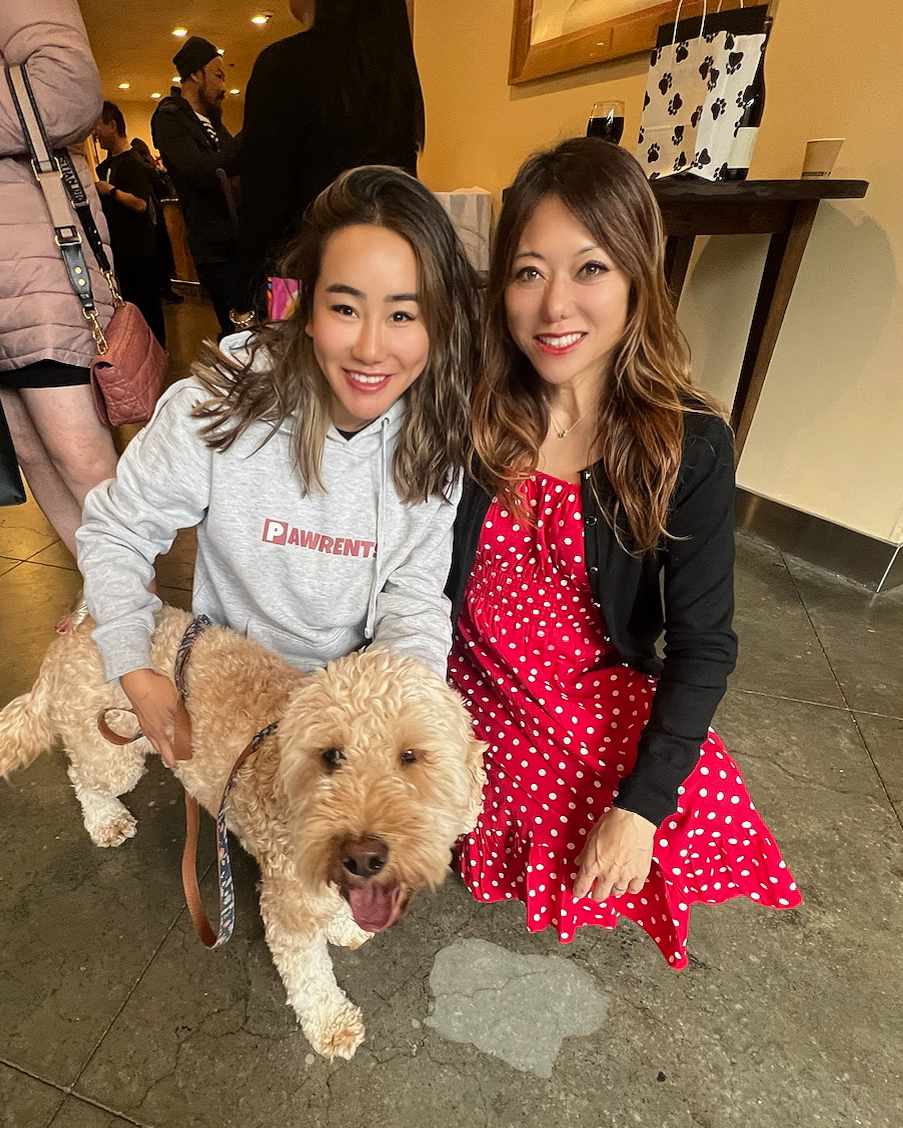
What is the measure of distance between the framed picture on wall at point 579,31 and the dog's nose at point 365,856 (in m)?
3.09

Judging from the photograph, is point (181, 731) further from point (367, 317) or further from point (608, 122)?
point (608, 122)

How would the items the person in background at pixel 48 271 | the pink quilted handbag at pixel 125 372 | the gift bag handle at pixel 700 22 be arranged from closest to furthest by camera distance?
the person in background at pixel 48 271 < the pink quilted handbag at pixel 125 372 < the gift bag handle at pixel 700 22

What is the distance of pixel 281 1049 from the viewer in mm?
1234

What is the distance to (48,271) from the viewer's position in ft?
5.48

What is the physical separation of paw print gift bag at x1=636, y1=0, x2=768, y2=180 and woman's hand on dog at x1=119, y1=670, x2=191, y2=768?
229 centimetres

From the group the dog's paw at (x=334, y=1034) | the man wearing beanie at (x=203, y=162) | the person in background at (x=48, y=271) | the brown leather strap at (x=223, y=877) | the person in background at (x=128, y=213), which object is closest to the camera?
the brown leather strap at (x=223, y=877)

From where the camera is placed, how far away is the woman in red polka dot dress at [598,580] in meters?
1.17

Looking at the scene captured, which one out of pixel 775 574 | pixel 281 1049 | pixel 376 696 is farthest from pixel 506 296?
pixel 775 574

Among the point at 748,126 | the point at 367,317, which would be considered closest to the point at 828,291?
the point at 748,126

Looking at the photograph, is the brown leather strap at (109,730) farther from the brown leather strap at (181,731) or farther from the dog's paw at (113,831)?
the dog's paw at (113,831)

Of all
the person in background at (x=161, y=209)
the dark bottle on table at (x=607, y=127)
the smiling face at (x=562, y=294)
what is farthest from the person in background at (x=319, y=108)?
the person in background at (x=161, y=209)

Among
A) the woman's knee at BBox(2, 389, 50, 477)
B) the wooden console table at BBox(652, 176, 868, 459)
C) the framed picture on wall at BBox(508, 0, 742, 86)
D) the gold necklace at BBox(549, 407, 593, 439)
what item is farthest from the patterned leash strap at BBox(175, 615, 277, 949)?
the framed picture on wall at BBox(508, 0, 742, 86)

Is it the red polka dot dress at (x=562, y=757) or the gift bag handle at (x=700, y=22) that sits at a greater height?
the gift bag handle at (x=700, y=22)

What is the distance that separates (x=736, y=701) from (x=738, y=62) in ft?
6.58
